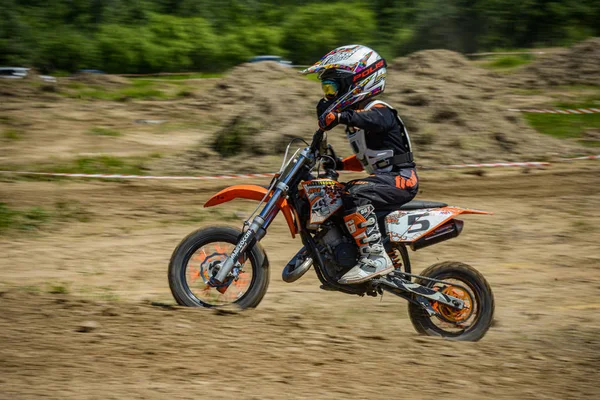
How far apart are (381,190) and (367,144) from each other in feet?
1.27

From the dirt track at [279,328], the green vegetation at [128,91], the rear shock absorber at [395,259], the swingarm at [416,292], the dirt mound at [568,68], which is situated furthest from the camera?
the dirt mound at [568,68]

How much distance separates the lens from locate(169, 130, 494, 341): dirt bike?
566 centimetres

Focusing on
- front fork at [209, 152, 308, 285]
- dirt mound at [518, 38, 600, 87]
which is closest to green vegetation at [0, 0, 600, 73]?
dirt mound at [518, 38, 600, 87]

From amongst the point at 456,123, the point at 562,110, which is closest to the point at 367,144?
the point at 456,123

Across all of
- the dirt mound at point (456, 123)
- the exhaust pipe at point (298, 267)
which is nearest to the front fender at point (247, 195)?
the exhaust pipe at point (298, 267)

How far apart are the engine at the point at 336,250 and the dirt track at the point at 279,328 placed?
44 centimetres

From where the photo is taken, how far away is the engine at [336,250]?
573 cm

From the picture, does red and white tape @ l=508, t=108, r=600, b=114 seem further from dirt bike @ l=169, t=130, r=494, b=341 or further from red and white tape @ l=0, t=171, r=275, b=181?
dirt bike @ l=169, t=130, r=494, b=341

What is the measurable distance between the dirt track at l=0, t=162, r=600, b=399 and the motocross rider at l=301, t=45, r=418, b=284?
0.61m

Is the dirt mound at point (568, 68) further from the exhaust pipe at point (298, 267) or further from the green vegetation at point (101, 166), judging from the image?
the exhaust pipe at point (298, 267)

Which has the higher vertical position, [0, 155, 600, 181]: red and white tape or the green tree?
the green tree

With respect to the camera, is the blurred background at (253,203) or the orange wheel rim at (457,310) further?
the orange wheel rim at (457,310)

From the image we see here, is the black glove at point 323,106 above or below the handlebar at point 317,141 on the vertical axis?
above

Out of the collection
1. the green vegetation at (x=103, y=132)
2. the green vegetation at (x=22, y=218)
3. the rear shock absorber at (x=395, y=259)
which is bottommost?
the green vegetation at (x=22, y=218)
